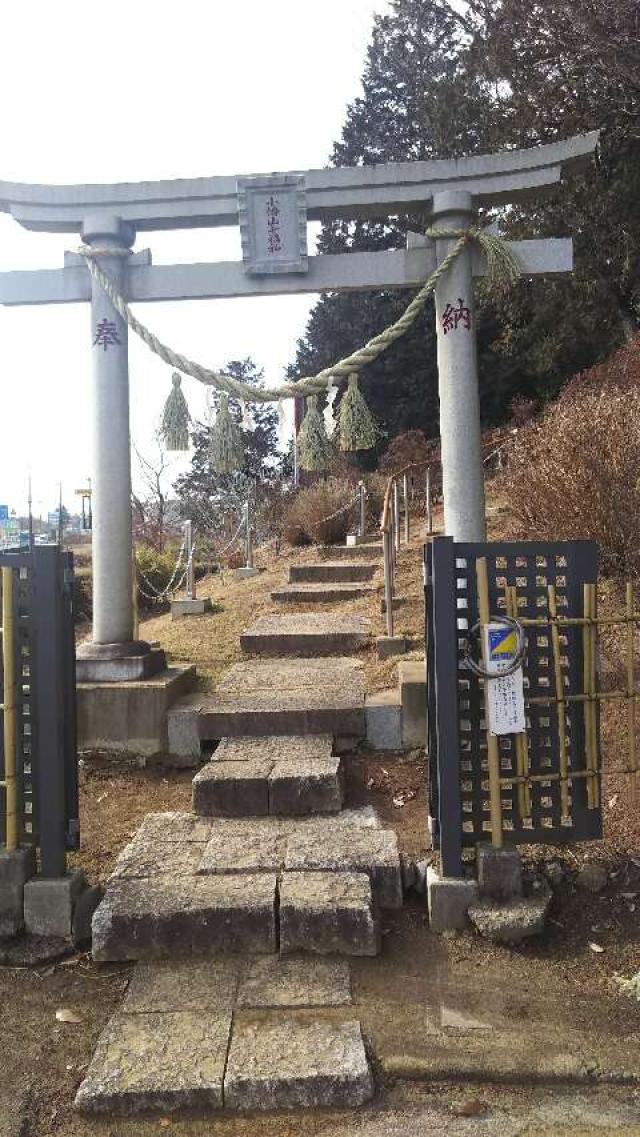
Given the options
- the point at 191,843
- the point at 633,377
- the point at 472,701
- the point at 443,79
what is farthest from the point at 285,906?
the point at 443,79

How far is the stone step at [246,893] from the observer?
10.1 feet

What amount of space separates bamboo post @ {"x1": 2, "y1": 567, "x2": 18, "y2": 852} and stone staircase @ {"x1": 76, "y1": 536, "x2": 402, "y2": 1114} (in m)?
0.55

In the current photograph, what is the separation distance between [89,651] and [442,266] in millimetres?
3667

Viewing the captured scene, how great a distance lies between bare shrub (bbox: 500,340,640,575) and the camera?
6.50 m

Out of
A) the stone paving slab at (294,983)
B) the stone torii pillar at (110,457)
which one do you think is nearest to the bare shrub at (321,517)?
the stone torii pillar at (110,457)

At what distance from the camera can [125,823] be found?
4.36 meters

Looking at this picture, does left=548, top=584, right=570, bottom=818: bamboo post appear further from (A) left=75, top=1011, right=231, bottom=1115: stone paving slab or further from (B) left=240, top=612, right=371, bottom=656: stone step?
(B) left=240, top=612, right=371, bottom=656: stone step

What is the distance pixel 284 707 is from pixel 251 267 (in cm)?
313

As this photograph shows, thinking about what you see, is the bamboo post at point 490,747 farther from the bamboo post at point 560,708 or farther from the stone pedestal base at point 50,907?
the stone pedestal base at point 50,907

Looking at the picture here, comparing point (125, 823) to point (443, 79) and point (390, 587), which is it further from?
point (443, 79)

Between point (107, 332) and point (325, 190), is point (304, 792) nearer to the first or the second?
point (107, 332)

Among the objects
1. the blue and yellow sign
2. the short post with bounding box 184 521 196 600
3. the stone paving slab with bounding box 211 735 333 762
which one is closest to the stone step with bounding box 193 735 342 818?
the stone paving slab with bounding box 211 735 333 762

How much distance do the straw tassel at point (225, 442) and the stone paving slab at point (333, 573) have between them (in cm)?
464

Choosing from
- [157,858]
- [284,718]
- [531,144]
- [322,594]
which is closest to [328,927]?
[157,858]
